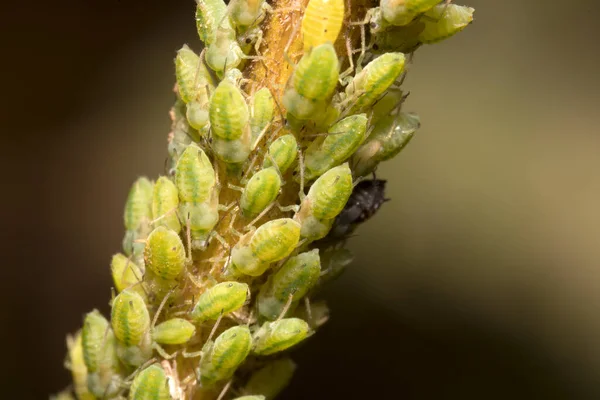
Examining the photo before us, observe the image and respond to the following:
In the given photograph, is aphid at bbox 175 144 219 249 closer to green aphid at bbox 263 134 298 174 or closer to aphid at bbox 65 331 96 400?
green aphid at bbox 263 134 298 174

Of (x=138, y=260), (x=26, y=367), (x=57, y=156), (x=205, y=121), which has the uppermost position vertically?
(x=57, y=156)

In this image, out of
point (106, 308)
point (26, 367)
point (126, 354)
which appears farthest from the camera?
point (106, 308)

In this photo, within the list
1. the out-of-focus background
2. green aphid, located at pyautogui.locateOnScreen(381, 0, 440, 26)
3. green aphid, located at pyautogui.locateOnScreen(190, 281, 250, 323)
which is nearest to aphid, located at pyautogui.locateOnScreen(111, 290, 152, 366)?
green aphid, located at pyautogui.locateOnScreen(190, 281, 250, 323)

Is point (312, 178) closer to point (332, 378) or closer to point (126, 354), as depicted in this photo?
point (126, 354)

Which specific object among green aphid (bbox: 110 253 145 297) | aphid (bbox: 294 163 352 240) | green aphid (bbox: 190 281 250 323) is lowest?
green aphid (bbox: 190 281 250 323)

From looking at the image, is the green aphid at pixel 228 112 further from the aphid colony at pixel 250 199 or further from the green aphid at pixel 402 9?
the green aphid at pixel 402 9

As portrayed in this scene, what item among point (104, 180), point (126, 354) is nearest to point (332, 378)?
point (104, 180)
